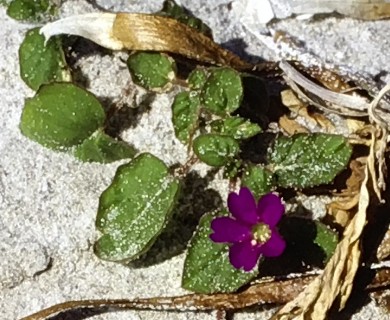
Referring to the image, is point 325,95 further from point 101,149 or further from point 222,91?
point 101,149

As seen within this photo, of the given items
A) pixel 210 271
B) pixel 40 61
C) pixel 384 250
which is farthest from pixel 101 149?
pixel 384 250

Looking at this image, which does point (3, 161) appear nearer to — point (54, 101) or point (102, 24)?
point (54, 101)

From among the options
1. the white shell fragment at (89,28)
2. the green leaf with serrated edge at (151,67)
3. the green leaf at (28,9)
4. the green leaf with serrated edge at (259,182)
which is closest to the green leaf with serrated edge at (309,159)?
the green leaf with serrated edge at (259,182)

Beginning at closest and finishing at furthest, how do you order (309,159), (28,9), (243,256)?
(243,256)
(309,159)
(28,9)

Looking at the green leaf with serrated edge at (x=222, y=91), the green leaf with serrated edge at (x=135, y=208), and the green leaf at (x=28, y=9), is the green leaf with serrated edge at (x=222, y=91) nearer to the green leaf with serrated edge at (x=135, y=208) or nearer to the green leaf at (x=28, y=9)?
the green leaf with serrated edge at (x=135, y=208)

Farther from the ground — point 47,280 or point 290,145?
point 290,145

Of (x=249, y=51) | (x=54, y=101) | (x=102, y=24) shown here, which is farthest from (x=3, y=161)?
(x=249, y=51)

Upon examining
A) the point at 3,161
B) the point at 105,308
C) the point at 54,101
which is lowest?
the point at 105,308

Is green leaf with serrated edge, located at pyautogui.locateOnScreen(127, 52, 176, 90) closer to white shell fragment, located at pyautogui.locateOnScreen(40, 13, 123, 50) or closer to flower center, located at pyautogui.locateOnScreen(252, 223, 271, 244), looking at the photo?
white shell fragment, located at pyautogui.locateOnScreen(40, 13, 123, 50)

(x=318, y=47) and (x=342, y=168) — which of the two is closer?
(x=342, y=168)
